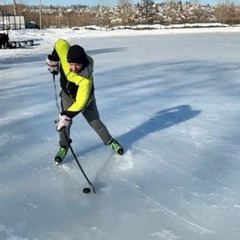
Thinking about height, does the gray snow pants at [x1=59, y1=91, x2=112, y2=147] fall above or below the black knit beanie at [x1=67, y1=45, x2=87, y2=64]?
below

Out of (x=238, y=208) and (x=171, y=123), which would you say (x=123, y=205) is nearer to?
(x=238, y=208)

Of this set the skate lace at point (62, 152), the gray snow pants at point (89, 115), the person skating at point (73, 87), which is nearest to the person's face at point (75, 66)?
the person skating at point (73, 87)

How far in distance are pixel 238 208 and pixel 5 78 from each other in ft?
23.0

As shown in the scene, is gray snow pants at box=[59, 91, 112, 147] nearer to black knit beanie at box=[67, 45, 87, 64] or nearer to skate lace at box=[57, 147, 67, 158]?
skate lace at box=[57, 147, 67, 158]

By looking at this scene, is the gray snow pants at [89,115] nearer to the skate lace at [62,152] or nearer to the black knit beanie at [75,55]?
the skate lace at [62,152]

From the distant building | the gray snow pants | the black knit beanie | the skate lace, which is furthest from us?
the distant building

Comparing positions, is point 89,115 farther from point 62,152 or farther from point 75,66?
point 75,66

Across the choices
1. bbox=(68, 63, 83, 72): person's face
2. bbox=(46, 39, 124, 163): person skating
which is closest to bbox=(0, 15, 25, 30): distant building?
bbox=(46, 39, 124, 163): person skating

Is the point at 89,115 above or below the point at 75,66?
below

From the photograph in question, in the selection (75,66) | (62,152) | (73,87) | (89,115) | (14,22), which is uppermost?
(75,66)

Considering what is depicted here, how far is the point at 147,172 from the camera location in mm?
3236

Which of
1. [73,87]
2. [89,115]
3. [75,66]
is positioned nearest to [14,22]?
[89,115]

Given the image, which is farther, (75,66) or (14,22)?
(14,22)

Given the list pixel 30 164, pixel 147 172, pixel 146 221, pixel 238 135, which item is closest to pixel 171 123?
pixel 238 135
